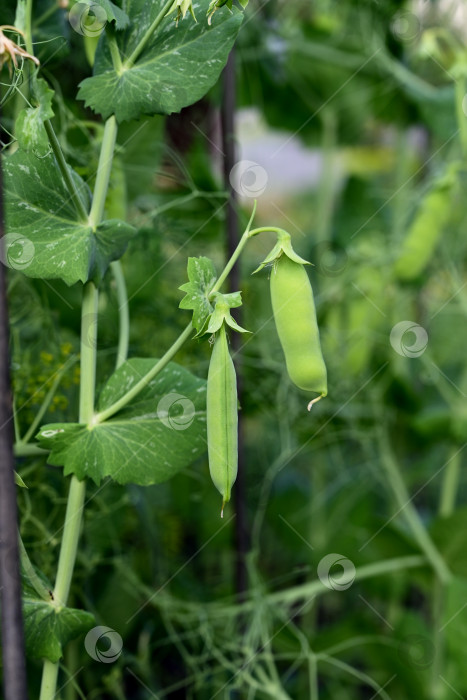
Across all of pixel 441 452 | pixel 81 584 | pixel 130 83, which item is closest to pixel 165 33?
→ pixel 130 83

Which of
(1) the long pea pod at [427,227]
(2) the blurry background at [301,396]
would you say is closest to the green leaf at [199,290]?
(2) the blurry background at [301,396]

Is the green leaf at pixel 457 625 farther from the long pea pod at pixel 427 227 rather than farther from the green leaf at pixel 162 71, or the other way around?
the green leaf at pixel 162 71

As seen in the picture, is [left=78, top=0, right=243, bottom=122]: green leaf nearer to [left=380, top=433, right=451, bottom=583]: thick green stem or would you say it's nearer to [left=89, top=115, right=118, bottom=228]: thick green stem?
[left=89, top=115, right=118, bottom=228]: thick green stem

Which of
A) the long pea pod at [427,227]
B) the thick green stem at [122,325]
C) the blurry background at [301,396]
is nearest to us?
the thick green stem at [122,325]

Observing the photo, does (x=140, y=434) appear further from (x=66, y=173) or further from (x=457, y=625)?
(x=457, y=625)

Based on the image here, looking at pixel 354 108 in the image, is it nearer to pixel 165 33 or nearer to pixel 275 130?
pixel 275 130

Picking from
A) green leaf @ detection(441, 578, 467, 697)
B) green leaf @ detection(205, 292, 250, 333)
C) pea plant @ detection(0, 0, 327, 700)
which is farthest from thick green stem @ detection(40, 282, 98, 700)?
green leaf @ detection(441, 578, 467, 697)

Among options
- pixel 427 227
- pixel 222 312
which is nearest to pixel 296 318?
pixel 222 312
